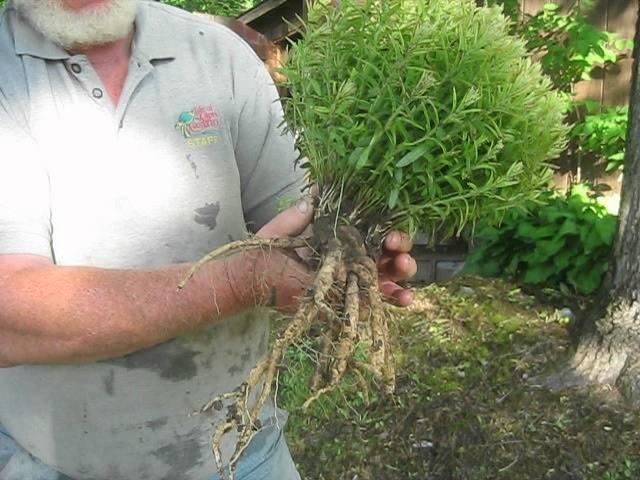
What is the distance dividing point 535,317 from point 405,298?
10.6 ft

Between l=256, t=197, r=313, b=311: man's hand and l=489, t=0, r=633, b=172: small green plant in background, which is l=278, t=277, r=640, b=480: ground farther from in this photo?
l=256, t=197, r=313, b=311: man's hand

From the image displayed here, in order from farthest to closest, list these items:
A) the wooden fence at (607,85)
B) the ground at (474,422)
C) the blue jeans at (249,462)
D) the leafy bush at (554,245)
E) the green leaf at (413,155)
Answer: the wooden fence at (607,85), the leafy bush at (554,245), the ground at (474,422), the blue jeans at (249,462), the green leaf at (413,155)

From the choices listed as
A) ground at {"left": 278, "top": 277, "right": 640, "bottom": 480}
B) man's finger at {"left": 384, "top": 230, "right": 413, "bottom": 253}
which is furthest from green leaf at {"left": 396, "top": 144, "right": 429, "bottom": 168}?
ground at {"left": 278, "top": 277, "right": 640, "bottom": 480}

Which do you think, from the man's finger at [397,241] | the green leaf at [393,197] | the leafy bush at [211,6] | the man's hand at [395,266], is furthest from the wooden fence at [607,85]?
the leafy bush at [211,6]

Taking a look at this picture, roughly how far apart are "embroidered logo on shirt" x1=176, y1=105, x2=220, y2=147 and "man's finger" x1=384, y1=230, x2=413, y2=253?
600 mm

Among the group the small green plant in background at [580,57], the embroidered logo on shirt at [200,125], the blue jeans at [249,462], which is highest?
the embroidered logo on shirt at [200,125]

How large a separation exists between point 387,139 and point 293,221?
0.33 metres

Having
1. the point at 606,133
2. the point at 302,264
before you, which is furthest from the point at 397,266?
the point at 606,133

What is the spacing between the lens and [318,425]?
4.11 m

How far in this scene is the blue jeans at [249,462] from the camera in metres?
2.13

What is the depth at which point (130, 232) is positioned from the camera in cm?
196

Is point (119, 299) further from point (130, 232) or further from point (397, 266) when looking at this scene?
point (397, 266)

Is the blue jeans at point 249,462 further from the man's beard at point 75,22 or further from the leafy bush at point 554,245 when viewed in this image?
the leafy bush at point 554,245

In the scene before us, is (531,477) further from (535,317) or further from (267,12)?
(267,12)
